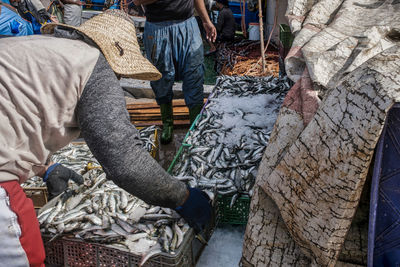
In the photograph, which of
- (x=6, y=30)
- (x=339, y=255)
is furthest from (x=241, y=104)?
(x=6, y=30)

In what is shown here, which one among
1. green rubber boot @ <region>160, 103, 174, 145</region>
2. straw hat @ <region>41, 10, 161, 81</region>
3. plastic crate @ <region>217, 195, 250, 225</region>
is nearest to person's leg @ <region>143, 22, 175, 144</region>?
green rubber boot @ <region>160, 103, 174, 145</region>

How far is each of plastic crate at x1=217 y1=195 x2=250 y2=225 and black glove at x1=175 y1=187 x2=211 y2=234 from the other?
390 millimetres

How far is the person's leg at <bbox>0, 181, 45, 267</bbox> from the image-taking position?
151cm

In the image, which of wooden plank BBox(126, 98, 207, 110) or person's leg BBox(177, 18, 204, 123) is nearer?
person's leg BBox(177, 18, 204, 123)

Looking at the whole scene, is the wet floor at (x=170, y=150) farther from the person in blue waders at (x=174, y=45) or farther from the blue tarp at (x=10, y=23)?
the blue tarp at (x=10, y=23)

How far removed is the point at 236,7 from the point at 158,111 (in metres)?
9.29

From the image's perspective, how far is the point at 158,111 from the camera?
5.77 meters

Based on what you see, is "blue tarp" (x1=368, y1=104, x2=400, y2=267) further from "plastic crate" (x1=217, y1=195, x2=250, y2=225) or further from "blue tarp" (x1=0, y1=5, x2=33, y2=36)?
"blue tarp" (x1=0, y1=5, x2=33, y2=36)

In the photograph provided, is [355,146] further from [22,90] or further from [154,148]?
[154,148]

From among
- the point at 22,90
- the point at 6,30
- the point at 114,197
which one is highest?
the point at 22,90

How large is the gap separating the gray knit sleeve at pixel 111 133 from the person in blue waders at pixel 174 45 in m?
2.96

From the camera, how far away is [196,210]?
220 centimetres

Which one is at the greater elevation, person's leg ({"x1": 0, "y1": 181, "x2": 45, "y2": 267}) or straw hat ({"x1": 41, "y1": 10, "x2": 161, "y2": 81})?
straw hat ({"x1": 41, "y1": 10, "x2": 161, "y2": 81})

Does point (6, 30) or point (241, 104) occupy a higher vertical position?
point (6, 30)
